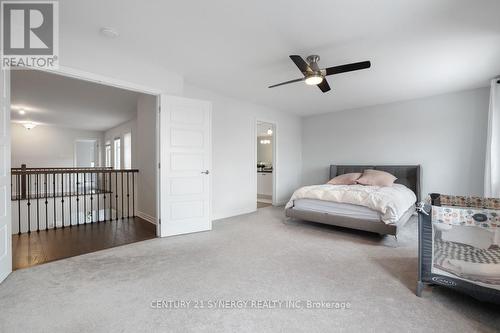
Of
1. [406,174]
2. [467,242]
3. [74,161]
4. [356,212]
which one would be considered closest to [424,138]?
[406,174]

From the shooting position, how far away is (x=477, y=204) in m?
1.81

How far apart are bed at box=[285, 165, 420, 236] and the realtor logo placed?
3987mm

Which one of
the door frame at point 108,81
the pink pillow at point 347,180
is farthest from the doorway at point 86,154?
the pink pillow at point 347,180

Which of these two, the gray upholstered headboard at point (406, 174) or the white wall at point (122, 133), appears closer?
the gray upholstered headboard at point (406, 174)

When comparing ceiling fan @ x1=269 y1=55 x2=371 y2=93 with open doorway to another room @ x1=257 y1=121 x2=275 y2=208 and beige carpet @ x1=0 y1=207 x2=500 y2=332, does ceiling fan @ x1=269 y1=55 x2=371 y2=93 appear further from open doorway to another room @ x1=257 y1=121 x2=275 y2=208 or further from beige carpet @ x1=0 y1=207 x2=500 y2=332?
open doorway to another room @ x1=257 y1=121 x2=275 y2=208

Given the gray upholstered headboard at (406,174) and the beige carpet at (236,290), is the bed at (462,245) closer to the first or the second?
the beige carpet at (236,290)

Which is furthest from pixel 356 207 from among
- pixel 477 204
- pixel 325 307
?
pixel 325 307

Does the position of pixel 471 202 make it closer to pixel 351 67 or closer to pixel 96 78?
pixel 351 67

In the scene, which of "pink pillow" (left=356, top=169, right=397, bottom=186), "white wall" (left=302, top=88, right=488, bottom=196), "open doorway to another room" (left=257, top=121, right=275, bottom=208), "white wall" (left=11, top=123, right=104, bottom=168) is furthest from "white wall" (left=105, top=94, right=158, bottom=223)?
"white wall" (left=11, top=123, right=104, bottom=168)

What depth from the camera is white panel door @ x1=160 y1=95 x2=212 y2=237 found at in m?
3.49

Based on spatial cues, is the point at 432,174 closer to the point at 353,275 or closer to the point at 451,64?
the point at 451,64

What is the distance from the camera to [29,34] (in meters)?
2.37

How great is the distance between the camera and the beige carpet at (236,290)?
5.20ft

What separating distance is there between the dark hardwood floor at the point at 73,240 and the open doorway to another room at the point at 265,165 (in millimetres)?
3146
